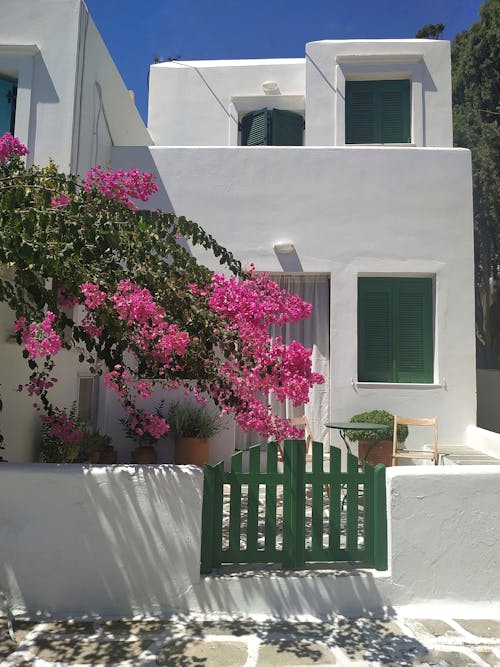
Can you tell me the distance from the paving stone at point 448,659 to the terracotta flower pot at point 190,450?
17.1 ft

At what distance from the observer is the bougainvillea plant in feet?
12.4

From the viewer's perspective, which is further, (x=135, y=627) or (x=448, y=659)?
(x=135, y=627)

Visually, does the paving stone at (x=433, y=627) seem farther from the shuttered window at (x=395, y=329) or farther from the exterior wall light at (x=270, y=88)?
the exterior wall light at (x=270, y=88)

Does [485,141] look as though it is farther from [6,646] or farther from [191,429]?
[6,646]

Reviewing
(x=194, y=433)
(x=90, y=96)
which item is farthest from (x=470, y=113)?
(x=194, y=433)

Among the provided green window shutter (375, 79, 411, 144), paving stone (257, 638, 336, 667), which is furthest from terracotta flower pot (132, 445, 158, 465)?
green window shutter (375, 79, 411, 144)

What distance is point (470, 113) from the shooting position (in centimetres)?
1880

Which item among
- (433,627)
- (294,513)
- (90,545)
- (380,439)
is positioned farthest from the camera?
(380,439)

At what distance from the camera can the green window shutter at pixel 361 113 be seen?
995 cm

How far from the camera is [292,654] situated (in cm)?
352

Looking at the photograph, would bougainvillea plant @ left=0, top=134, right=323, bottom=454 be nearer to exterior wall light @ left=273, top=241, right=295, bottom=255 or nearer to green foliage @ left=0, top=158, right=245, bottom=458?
green foliage @ left=0, top=158, right=245, bottom=458

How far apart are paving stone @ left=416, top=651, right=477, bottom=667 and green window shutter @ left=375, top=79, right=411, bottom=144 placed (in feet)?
27.6

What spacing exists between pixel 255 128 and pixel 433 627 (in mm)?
10312

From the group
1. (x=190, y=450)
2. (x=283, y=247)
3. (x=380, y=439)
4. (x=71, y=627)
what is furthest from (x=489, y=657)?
(x=283, y=247)
